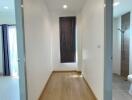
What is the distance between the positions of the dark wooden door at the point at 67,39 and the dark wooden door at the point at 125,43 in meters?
1.95

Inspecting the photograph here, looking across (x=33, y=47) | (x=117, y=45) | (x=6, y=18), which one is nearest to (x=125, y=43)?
(x=117, y=45)

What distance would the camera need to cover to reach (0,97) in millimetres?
3311

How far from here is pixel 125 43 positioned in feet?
15.9

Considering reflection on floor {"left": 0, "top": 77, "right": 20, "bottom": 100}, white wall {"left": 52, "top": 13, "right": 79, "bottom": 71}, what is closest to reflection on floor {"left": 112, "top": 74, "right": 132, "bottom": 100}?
reflection on floor {"left": 0, "top": 77, "right": 20, "bottom": 100}

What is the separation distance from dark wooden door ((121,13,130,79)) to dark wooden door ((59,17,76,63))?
1.95 m

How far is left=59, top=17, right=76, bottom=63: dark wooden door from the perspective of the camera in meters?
6.12

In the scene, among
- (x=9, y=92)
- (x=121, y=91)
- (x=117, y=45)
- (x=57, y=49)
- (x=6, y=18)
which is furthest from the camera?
(x=57, y=49)

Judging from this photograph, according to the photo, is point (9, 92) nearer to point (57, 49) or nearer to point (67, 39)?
point (57, 49)

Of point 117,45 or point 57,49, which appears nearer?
point 117,45

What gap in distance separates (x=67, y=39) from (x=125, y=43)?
7.69 ft

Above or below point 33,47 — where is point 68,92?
below

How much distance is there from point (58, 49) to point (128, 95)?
3543 mm

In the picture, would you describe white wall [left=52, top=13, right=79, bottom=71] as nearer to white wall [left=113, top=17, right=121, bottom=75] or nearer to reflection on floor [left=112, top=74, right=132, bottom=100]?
white wall [left=113, top=17, right=121, bottom=75]

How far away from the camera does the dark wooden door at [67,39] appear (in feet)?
20.1
